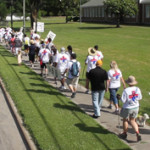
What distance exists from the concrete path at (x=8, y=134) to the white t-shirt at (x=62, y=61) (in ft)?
10.2

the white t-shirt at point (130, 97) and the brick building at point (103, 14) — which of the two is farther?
the brick building at point (103, 14)

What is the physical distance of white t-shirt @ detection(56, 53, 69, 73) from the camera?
12.7 metres

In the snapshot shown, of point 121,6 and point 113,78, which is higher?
point 121,6

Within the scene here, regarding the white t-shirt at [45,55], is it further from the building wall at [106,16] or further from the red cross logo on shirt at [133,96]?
the building wall at [106,16]

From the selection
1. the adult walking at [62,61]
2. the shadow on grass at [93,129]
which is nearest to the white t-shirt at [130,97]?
the shadow on grass at [93,129]

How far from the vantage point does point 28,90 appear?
12.7m

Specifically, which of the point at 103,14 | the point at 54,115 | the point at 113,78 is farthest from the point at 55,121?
the point at 103,14

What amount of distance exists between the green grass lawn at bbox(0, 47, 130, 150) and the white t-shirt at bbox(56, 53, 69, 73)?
3.17 feet

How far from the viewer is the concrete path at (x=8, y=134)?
7.85m

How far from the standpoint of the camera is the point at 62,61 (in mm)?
12781

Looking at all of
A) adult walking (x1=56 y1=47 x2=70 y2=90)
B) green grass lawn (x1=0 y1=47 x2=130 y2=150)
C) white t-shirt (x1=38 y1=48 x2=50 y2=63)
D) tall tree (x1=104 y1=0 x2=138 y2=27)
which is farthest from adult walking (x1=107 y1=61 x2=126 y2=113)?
tall tree (x1=104 y1=0 x2=138 y2=27)

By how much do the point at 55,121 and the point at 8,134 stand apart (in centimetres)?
135

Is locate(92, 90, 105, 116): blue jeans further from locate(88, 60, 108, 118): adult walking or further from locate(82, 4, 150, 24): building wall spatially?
locate(82, 4, 150, 24): building wall

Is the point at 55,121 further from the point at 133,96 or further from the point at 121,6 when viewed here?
the point at 121,6
